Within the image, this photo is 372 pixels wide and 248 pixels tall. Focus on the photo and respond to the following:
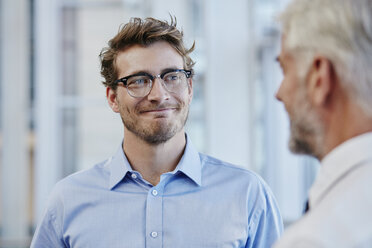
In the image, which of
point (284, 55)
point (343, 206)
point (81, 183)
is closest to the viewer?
point (343, 206)

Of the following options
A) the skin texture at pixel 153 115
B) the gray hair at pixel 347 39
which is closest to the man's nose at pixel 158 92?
the skin texture at pixel 153 115

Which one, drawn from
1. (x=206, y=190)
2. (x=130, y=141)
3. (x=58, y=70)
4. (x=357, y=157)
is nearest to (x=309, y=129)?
(x=357, y=157)

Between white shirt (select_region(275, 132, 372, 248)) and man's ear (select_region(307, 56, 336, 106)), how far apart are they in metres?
0.10

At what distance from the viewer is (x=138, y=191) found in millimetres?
1500

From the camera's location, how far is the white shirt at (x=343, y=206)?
705mm

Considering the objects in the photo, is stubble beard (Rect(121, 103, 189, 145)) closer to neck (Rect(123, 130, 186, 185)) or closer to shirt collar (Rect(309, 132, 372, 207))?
neck (Rect(123, 130, 186, 185))

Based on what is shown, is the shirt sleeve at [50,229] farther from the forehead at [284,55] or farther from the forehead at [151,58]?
the forehead at [284,55]

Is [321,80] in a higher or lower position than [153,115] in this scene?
higher

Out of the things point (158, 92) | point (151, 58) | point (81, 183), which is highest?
point (151, 58)

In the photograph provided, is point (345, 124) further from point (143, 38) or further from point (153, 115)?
point (143, 38)

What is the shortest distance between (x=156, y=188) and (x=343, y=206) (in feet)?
2.68

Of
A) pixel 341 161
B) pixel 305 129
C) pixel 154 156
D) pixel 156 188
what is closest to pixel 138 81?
pixel 154 156

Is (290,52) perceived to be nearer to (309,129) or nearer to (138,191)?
(309,129)

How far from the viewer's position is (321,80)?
0.84 meters
